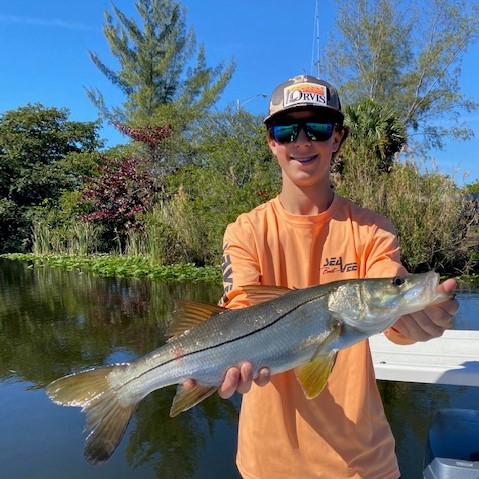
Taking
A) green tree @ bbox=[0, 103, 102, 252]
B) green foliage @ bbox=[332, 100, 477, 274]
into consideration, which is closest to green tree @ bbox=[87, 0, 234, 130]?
green tree @ bbox=[0, 103, 102, 252]

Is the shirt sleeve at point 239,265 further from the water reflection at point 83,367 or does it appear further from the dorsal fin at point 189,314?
the water reflection at point 83,367

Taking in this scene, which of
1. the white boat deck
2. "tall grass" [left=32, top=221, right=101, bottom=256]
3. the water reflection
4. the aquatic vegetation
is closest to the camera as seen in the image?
the white boat deck

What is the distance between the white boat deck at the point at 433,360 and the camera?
325 centimetres

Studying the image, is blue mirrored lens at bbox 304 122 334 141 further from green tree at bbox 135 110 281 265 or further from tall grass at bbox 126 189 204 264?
tall grass at bbox 126 189 204 264

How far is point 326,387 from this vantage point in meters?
2.03

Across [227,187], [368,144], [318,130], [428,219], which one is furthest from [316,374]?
[368,144]

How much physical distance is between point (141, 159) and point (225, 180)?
27.3 ft

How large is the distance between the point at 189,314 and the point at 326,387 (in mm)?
621

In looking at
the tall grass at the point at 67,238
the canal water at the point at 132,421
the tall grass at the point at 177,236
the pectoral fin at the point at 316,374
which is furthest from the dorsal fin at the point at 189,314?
the tall grass at the point at 67,238

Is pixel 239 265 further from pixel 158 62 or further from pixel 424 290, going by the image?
pixel 158 62

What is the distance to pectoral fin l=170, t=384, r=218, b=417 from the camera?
1958 millimetres

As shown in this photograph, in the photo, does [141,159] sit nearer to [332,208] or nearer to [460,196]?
[460,196]

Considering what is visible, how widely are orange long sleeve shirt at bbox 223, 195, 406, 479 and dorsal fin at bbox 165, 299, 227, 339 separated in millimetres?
126

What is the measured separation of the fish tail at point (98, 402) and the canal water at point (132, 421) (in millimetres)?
1986
